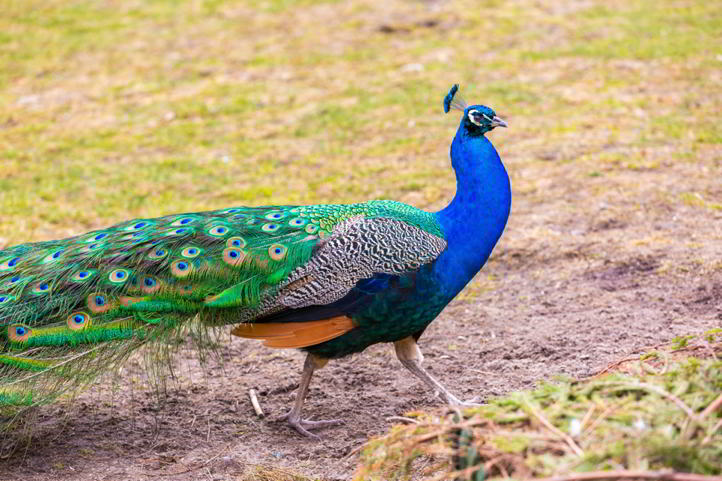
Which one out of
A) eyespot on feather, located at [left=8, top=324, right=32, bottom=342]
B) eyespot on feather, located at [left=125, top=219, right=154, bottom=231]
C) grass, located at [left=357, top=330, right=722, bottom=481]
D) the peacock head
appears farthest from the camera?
the peacock head

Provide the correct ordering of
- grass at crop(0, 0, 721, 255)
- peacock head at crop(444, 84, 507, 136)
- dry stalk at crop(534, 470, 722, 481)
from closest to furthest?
dry stalk at crop(534, 470, 722, 481) → peacock head at crop(444, 84, 507, 136) → grass at crop(0, 0, 721, 255)

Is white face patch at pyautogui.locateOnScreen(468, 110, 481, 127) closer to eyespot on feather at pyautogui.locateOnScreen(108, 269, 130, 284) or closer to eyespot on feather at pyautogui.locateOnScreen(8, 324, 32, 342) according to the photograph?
eyespot on feather at pyautogui.locateOnScreen(108, 269, 130, 284)

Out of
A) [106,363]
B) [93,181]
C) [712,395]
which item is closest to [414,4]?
[93,181]

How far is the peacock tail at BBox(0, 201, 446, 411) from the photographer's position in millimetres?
3963

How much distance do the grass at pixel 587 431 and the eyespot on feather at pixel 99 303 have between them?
5.60 feet

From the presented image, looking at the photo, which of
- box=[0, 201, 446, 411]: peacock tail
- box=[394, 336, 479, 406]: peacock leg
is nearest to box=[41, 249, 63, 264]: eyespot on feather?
box=[0, 201, 446, 411]: peacock tail

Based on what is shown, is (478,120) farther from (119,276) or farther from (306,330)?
(119,276)

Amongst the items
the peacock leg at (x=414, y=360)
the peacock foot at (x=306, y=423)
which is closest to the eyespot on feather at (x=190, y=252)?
the peacock foot at (x=306, y=423)

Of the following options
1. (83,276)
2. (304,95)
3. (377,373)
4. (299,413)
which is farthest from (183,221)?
(304,95)

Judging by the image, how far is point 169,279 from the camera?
4066 millimetres

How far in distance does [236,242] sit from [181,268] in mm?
285

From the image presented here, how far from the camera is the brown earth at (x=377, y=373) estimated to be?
Result: 13.9 ft

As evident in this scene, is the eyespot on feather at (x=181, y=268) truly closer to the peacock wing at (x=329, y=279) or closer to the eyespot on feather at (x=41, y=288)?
the peacock wing at (x=329, y=279)

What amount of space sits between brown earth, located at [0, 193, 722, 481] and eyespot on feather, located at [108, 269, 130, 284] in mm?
630
